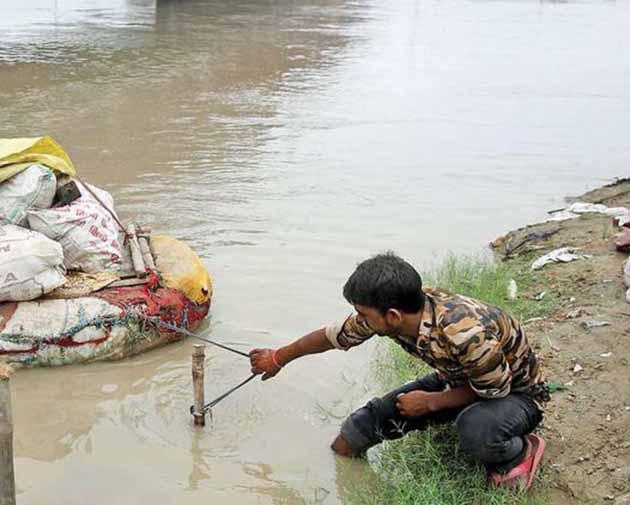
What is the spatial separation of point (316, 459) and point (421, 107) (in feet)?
29.8

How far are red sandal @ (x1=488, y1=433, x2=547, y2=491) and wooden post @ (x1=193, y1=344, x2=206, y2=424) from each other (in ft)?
4.01

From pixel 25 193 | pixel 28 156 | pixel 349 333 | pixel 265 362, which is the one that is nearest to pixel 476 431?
pixel 349 333

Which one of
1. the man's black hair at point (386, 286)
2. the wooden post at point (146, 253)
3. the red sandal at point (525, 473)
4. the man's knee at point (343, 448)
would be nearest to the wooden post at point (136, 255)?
the wooden post at point (146, 253)

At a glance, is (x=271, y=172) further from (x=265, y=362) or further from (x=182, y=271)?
(x=265, y=362)

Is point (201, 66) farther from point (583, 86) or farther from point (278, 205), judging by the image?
point (278, 205)

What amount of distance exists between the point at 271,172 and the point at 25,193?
3954 mm

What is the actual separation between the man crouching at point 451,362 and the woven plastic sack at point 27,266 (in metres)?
1.39

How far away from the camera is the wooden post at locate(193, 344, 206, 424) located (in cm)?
347

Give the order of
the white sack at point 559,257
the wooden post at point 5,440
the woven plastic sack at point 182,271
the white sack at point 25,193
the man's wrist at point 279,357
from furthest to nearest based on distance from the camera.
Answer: the white sack at point 559,257 → the woven plastic sack at point 182,271 → the white sack at point 25,193 → the man's wrist at point 279,357 → the wooden post at point 5,440

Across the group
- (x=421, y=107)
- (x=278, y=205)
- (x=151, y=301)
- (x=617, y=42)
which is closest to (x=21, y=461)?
(x=151, y=301)

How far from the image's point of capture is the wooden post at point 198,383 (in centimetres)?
347

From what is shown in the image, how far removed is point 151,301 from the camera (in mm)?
4379

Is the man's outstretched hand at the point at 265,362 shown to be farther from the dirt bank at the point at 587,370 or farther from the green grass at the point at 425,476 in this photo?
the dirt bank at the point at 587,370

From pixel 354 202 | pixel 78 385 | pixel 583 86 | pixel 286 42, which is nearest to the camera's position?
pixel 78 385
